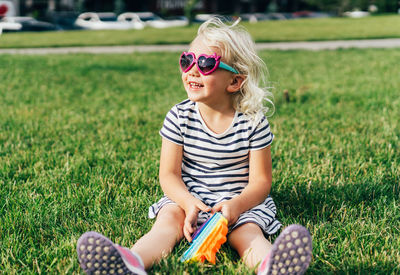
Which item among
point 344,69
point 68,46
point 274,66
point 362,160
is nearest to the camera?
point 362,160

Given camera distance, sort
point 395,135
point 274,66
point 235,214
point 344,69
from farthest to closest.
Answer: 1. point 274,66
2. point 344,69
3. point 395,135
4. point 235,214

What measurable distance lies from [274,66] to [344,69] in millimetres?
1495

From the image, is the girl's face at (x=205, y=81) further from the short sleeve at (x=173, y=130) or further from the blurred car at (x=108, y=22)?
the blurred car at (x=108, y=22)

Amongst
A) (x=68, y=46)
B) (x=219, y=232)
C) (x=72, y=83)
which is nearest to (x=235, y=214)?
(x=219, y=232)

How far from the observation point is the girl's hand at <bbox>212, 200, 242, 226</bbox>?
193 cm

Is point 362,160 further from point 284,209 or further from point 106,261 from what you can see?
point 106,261

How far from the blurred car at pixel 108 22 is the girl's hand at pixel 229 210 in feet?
93.8

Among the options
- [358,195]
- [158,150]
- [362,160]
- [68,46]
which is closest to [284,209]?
[358,195]

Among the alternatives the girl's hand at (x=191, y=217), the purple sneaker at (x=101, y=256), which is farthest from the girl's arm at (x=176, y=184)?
the purple sneaker at (x=101, y=256)

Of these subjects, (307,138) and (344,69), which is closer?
(307,138)

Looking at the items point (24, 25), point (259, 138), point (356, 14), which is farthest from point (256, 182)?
point (356, 14)

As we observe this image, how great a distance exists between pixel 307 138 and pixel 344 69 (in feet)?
15.2

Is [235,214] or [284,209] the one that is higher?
[235,214]

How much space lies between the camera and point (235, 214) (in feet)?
6.50
